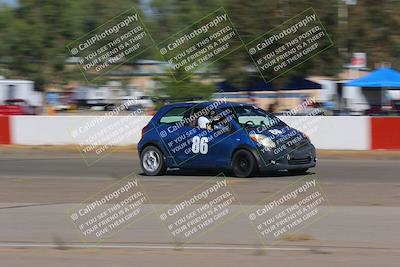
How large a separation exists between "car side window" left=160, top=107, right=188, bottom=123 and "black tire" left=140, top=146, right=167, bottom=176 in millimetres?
638

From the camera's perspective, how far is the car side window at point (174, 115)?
1495 cm

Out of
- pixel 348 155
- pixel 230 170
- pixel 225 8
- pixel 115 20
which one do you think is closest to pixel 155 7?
pixel 115 20

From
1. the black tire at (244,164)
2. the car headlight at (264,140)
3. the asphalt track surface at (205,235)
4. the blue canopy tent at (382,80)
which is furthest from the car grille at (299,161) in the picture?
the blue canopy tent at (382,80)

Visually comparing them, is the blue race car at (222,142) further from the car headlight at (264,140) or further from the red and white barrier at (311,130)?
the red and white barrier at (311,130)

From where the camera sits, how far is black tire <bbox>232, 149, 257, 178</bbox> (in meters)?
14.0

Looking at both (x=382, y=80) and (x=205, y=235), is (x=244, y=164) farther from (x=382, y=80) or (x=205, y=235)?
(x=382, y=80)

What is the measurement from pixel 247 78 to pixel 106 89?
33.9 m

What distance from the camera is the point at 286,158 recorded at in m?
13.9

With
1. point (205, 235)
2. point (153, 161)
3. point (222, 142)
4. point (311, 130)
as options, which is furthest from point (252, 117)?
point (311, 130)

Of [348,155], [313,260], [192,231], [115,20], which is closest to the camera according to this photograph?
[313,260]

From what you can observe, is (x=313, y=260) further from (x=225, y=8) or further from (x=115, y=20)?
(x=115, y=20)

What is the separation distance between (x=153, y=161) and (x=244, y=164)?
2.12 m

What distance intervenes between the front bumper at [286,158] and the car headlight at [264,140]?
0.38 feet

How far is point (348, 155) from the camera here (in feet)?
65.0
